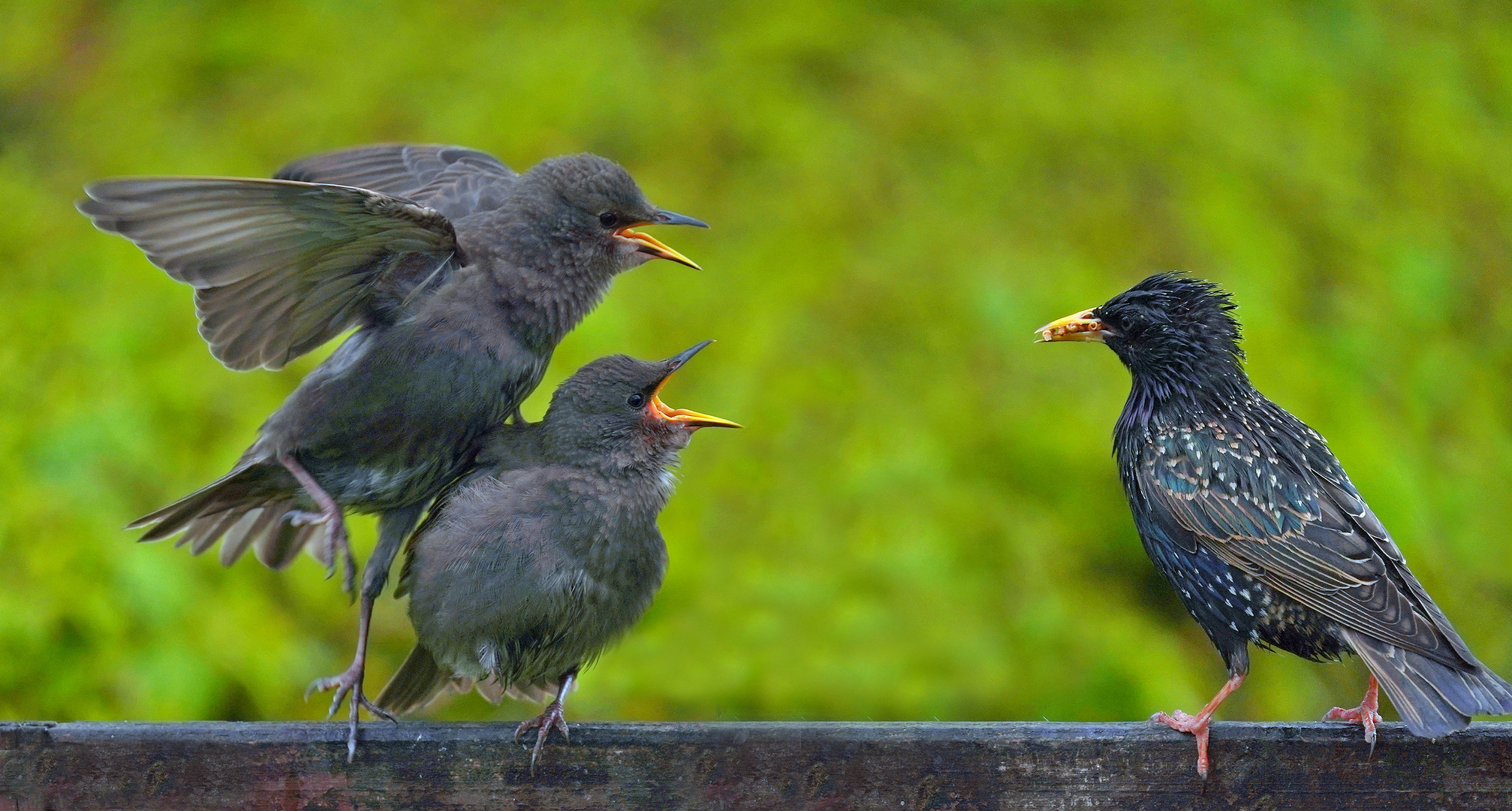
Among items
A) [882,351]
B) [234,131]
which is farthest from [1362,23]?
[234,131]

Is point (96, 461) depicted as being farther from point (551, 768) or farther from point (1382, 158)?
point (1382, 158)

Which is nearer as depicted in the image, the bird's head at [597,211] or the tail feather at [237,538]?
the bird's head at [597,211]

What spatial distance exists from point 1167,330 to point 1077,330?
0.19 meters

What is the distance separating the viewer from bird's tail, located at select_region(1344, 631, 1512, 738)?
251cm

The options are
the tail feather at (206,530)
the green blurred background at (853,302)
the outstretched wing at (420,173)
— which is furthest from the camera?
the green blurred background at (853,302)

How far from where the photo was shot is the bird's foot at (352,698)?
2572mm

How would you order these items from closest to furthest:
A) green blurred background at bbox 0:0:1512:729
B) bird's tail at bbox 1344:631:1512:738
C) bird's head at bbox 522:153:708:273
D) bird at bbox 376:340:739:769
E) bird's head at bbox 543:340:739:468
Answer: bird's tail at bbox 1344:631:1512:738 → bird at bbox 376:340:739:769 → bird's head at bbox 543:340:739:468 → bird's head at bbox 522:153:708:273 → green blurred background at bbox 0:0:1512:729

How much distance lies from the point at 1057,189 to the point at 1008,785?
3.22 metres

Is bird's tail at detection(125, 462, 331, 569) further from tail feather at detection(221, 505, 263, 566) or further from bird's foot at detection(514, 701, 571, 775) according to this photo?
bird's foot at detection(514, 701, 571, 775)

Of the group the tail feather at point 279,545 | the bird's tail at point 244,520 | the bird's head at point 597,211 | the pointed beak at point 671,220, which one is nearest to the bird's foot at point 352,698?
the bird's tail at point 244,520

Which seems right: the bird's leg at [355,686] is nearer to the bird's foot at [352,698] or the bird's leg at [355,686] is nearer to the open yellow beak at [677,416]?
the bird's foot at [352,698]

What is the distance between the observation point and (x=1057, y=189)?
5355 mm

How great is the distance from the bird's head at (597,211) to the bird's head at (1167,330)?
879 millimetres

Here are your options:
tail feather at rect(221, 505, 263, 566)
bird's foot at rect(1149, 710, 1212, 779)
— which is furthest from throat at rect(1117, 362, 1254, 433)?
tail feather at rect(221, 505, 263, 566)
